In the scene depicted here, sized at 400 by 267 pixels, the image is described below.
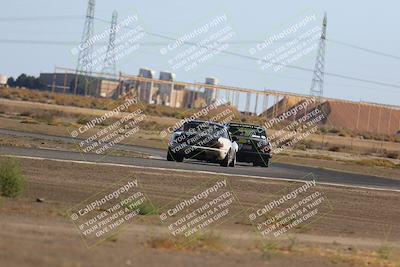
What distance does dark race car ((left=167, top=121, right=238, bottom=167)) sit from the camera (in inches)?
1262

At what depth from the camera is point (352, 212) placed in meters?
23.0

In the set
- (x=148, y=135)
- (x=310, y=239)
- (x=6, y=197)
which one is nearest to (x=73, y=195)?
(x=6, y=197)

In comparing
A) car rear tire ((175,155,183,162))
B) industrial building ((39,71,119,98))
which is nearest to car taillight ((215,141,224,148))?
car rear tire ((175,155,183,162))

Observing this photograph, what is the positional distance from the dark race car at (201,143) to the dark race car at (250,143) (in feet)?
8.98

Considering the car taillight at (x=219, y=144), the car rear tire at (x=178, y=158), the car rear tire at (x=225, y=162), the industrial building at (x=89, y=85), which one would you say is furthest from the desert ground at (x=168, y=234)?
the industrial building at (x=89, y=85)

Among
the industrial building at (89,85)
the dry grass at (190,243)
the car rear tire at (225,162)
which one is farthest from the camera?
the industrial building at (89,85)

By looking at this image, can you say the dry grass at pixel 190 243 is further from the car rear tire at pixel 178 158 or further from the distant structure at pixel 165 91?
the distant structure at pixel 165 91

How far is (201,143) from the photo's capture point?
3212 cm

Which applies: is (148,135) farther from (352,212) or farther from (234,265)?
(234,265)

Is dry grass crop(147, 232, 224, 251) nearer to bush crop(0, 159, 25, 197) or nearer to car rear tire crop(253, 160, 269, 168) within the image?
bush crop(0, 159, 25, 197)

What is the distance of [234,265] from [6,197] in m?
7.36

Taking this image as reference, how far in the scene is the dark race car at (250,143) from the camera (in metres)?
35.7

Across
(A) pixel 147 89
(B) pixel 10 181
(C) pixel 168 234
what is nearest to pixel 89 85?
(A) pixel 147 89

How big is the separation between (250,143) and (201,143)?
402cm
